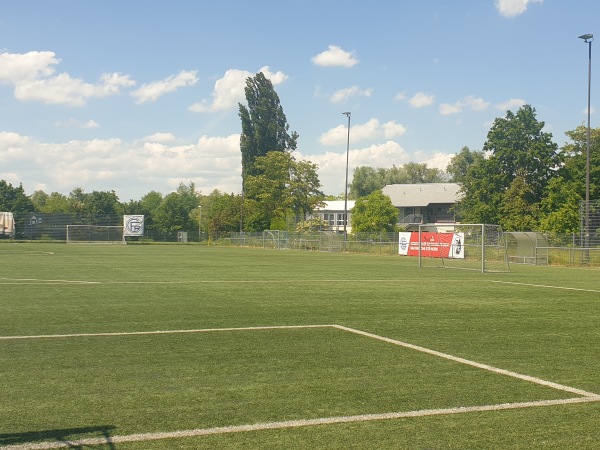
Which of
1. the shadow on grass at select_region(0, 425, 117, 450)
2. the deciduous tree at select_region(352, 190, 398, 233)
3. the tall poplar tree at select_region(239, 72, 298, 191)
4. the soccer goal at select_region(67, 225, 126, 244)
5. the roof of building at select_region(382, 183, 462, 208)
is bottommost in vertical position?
the shadow on grass at select_region(0, 425, 117, 450)

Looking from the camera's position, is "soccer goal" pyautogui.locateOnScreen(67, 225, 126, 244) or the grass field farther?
"soccer goal" pyautogui.locateOnScreen(67, 225, 126, 244)

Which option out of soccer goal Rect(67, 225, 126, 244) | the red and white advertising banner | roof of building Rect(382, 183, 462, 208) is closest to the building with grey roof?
roof of building Rect(382, 183, 462, 208)

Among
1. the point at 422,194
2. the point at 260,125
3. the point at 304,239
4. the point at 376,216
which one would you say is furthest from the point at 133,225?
the point at 422,194

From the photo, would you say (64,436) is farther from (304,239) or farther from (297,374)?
(304,239)

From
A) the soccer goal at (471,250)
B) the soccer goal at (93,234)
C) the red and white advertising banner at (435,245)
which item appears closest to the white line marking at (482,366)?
the soccer goal at (471,250)

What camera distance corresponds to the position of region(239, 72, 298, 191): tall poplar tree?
314 ft

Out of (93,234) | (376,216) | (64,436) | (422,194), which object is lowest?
(64,436)

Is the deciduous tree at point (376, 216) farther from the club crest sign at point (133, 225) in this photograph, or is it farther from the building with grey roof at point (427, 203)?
the club crest sign at point (133, 225)

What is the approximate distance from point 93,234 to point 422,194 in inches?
1964

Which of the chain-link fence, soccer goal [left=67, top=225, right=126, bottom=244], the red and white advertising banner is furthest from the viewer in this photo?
soccer goal [left=67, top=225, right=126, bottom=244]

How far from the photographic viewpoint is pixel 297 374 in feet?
22.7

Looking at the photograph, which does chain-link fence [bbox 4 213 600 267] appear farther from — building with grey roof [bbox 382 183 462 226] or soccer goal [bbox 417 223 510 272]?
building with grey roof [bbox 382 183 462 226]

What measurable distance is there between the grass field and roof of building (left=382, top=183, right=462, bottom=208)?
306 feet

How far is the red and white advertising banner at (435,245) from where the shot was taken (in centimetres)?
3759
